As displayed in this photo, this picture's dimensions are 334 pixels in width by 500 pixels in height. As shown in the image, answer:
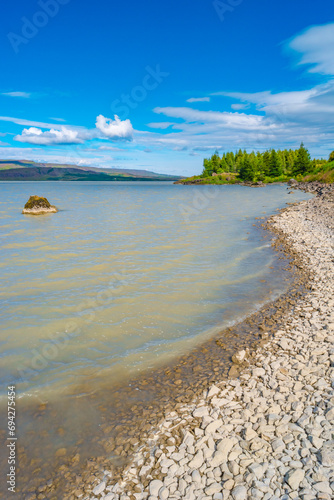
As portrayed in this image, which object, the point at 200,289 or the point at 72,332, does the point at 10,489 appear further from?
the point at 200,289

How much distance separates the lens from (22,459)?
18.2 ft

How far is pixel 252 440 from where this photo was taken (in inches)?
207

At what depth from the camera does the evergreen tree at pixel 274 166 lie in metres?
151

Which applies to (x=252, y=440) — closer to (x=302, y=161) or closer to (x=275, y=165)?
(x=302, y=161)

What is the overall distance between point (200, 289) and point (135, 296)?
316cm

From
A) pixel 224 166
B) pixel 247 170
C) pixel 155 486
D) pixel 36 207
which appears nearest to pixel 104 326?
pixel 155 486

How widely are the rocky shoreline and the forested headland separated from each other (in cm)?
13140

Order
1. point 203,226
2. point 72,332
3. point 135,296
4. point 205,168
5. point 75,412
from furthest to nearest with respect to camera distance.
→ point 205,168, point 203,226, point 135,296, point 72,332, point 75,412

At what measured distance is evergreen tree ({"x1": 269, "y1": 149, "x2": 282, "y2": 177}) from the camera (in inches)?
A: 5954

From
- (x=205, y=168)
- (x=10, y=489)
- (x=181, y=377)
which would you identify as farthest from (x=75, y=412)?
(x=205, y=168)

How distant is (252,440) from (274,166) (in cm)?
16573

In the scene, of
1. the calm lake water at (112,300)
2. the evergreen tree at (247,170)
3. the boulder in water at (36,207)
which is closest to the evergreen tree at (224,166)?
the evergreen tree at (247,170)

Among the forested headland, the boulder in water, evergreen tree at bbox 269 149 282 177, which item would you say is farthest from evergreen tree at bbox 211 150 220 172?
the boulder in water

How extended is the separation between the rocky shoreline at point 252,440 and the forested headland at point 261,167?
131 metres
